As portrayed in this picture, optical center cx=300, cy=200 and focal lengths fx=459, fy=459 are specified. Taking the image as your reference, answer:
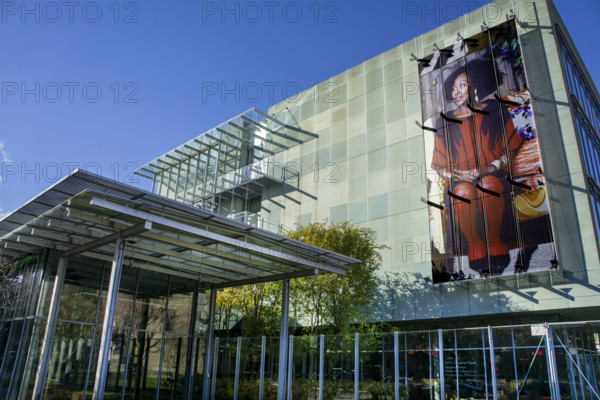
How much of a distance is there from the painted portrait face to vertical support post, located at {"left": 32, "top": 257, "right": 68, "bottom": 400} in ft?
66.9

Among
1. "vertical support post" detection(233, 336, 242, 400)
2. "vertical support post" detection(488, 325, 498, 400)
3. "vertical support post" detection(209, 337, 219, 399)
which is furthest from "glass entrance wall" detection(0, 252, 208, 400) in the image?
"vertical support post" detection(488, 325, 498, 400)

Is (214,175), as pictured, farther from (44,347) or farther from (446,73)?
(44,347)

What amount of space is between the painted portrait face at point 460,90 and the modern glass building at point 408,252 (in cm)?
11

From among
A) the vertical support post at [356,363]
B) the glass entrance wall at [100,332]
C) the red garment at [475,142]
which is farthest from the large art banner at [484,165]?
the glass entrance wall at [100,332]

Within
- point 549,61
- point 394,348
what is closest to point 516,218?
point 549,61

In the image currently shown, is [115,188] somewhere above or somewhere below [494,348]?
above

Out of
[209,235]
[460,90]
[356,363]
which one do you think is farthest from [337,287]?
[460,90]

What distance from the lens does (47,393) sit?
15.6 meters

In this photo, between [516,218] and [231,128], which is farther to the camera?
[231,128]

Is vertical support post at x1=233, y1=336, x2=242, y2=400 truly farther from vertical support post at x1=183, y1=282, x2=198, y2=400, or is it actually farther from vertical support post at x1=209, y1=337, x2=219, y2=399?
vertical support post at x1=183, y1=282, x2=198, y2=400

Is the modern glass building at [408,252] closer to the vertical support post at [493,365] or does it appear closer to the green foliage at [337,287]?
the vertical support post at [493,365]

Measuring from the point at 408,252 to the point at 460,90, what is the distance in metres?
9.23

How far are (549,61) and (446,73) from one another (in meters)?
5.16

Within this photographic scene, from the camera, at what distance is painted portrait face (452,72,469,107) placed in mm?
24609
